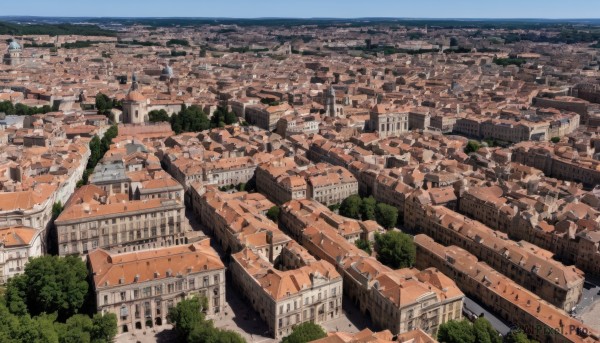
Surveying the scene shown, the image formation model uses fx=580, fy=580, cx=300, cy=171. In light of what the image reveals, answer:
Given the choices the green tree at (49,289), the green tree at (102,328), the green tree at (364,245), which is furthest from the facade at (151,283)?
the green tree at (364,245)

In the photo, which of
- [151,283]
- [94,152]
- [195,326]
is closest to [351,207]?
[151,283]

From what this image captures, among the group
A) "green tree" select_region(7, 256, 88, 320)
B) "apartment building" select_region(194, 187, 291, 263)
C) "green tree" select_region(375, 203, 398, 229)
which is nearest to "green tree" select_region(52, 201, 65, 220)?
"apartment building" select_region(194, 187, 291, 263)

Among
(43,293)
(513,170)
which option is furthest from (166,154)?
(513,170)

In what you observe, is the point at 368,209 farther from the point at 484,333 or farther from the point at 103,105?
the point at 103,105

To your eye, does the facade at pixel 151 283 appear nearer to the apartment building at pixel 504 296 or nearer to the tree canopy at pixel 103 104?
the apartment building at pixel 504 296

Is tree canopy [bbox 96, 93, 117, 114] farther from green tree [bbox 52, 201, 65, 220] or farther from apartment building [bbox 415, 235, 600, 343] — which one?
apartment building [bbox 415, 235, 600, 343]
